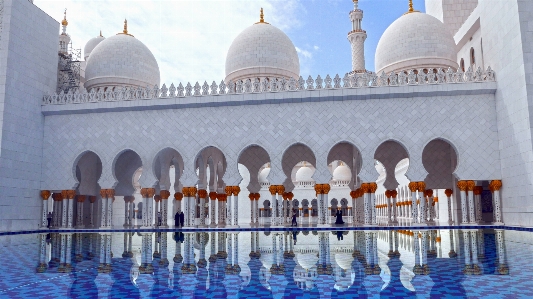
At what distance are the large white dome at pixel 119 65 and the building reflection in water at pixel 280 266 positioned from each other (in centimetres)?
787

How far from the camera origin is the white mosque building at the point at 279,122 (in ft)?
38.5

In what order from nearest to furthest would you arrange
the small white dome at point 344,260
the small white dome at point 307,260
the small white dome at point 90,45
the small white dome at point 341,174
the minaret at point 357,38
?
the small white dome at point 344,260
the small white dome at point 307,260
the minaret at point 357,38
the small white dome at point 90,45
the small white dome at point 341,174

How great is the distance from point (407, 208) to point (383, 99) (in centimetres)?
1045

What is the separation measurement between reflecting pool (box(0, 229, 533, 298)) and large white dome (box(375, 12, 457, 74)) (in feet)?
21.8

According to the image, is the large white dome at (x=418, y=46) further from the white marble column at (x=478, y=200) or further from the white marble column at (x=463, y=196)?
the white marble column at (x=463, y=196)

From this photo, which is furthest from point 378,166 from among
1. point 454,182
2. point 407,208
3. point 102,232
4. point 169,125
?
point 102,232

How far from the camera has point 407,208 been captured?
21359mm

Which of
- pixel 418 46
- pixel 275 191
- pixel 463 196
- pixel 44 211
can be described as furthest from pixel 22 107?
pixel 463 196

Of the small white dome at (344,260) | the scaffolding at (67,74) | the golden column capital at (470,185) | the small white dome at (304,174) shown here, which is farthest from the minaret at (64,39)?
the small white dome at (344,260)

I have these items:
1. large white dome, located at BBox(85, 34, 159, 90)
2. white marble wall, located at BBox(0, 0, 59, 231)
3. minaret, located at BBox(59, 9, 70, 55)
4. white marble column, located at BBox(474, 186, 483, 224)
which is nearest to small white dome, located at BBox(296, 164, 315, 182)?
large white dome, located at BBox(85, 34, 159, 90)

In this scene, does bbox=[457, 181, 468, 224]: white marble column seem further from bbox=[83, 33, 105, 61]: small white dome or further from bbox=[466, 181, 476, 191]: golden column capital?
bbox=[83, 33, 105, 61]: small white dome

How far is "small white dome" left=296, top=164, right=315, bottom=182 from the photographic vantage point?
27.2 m

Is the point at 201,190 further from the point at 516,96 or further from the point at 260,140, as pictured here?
the point at 516,96

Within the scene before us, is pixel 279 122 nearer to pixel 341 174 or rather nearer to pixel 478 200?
pixel 478 200
